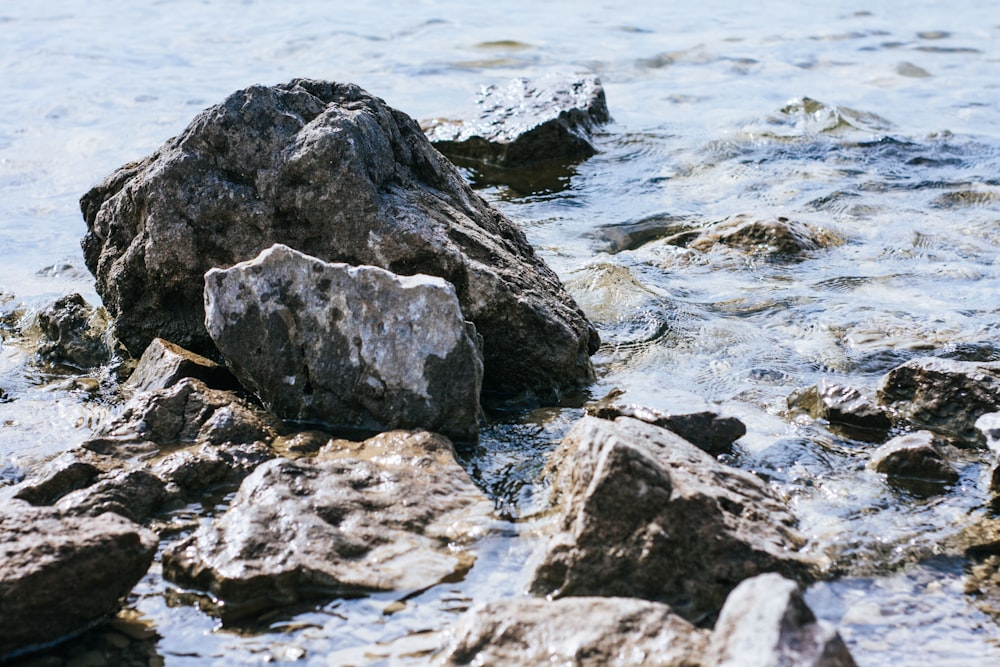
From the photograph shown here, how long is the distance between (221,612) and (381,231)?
2143mm

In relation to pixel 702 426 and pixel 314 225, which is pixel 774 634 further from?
pixel 314 225

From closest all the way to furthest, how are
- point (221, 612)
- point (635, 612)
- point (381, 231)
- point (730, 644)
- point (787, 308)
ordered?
point (730, 644)
point (635, 612)
point (221, 612)
point (381, 231)
point (787, 308)

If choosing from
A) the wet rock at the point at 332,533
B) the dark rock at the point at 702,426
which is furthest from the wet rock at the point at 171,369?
the dark rock at the point at 702,426

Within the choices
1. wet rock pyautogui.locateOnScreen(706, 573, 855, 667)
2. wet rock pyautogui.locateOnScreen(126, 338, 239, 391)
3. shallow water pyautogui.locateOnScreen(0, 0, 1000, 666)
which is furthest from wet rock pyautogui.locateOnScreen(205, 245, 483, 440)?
wet rock pyautogui.locateOnScreen(706, 573, 855, 667)

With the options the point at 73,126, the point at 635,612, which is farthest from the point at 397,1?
the point at 635,612

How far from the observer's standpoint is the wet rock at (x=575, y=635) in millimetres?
2826

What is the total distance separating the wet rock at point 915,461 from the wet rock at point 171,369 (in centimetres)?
292

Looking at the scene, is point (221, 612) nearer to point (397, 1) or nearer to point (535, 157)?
point (535, 157)

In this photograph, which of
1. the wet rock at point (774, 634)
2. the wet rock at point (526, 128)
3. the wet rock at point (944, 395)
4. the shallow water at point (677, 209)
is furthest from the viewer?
the wet rock at point (526, 128)

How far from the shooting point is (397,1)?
60.1 feet

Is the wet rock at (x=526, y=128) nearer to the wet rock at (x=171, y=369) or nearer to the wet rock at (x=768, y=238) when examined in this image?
the wet rock at (x=768, y=238)

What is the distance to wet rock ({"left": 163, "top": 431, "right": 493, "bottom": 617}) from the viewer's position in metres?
3.41

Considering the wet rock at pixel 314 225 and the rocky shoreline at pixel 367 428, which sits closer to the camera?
the rocky shoreline at pixel 367 428

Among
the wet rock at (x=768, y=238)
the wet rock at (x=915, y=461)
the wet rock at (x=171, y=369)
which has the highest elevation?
the wet rock at (x=171, y=369)
